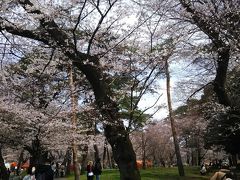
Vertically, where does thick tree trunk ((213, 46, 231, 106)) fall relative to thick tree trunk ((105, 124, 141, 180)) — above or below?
above

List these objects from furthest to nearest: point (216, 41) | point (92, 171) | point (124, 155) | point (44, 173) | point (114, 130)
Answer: point (92, 171) → point (44, 173) → point (216, 41) → point (114, 130) → point (124, 155)

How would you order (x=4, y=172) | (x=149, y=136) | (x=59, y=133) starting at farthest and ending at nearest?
(x=149, y=136) → (x=59, y=133) → (x=4, y=172)

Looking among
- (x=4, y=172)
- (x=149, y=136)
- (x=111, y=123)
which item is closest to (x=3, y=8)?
(x=111, y=123)

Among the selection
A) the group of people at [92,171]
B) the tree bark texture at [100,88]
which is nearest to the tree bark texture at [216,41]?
the tree bark texture at [100,88]

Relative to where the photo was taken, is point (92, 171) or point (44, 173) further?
point (92, 171)

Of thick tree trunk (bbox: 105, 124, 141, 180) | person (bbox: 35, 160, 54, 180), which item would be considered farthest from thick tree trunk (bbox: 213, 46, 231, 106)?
person (bbox: 35, 160, 54, 180)

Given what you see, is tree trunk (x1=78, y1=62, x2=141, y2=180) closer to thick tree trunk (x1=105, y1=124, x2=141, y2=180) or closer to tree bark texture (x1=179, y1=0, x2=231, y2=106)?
thick tree trunk (x1=105, y1=124, x2=141, y2=180)

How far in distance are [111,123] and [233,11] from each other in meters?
3.82

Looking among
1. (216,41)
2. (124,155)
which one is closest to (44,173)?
(124,155)

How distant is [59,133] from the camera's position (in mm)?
19625

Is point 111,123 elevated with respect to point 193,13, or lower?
lower

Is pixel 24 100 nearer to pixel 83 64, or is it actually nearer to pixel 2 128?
pixel 2 128

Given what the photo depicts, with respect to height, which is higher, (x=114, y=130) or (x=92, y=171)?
(x=92, y=171)

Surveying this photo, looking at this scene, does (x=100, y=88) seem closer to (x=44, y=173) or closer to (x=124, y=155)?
(x=124, y=155)
